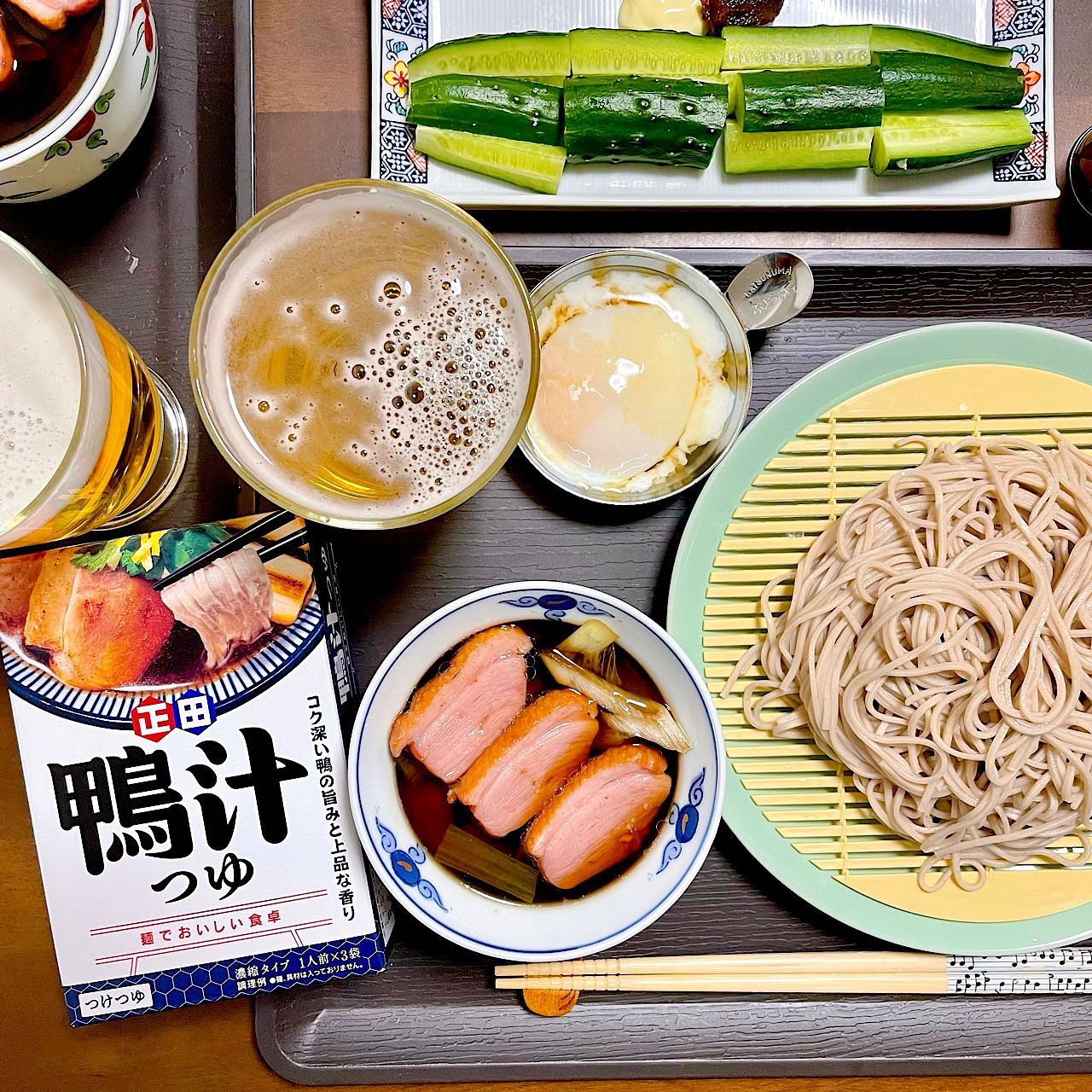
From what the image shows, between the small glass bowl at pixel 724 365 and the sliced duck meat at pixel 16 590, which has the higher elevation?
the small glass bowl at pixel 724 365

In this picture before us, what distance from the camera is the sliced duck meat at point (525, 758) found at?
1449mm

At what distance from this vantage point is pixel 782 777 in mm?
1518

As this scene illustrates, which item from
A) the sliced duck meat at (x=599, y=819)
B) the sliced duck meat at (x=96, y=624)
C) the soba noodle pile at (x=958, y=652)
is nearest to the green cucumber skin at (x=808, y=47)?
the soba noodle pile at (x=958, y=652)

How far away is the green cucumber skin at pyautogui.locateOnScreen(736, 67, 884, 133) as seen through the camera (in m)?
1.49

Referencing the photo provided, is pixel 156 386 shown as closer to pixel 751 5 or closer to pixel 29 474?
pixel 29 474

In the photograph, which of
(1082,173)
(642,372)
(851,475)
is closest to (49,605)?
(642,372)

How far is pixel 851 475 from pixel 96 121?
4.38 feet

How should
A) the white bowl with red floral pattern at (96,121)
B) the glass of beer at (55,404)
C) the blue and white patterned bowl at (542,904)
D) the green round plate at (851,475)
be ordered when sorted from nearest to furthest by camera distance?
the glass of beer at (55,404) → the white bowl with red floral pattern at (96,121) → the blue and white patterned bowl at (542,904) → the green round plate at (851,475)

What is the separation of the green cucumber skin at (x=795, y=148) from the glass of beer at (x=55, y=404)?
1.07 m

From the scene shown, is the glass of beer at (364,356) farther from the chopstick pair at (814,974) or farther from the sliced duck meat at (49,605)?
the chopstick pair at (814,974)

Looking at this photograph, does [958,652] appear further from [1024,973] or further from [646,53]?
[646,53]

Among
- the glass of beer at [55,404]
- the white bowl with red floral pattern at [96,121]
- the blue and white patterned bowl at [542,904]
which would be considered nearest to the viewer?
the glass of beer at [55,404]

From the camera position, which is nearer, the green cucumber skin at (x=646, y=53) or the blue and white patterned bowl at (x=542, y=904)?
the blue and white patterned bowl at (x=542, y=904)

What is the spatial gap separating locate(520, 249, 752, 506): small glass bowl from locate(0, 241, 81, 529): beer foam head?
2.25ft
